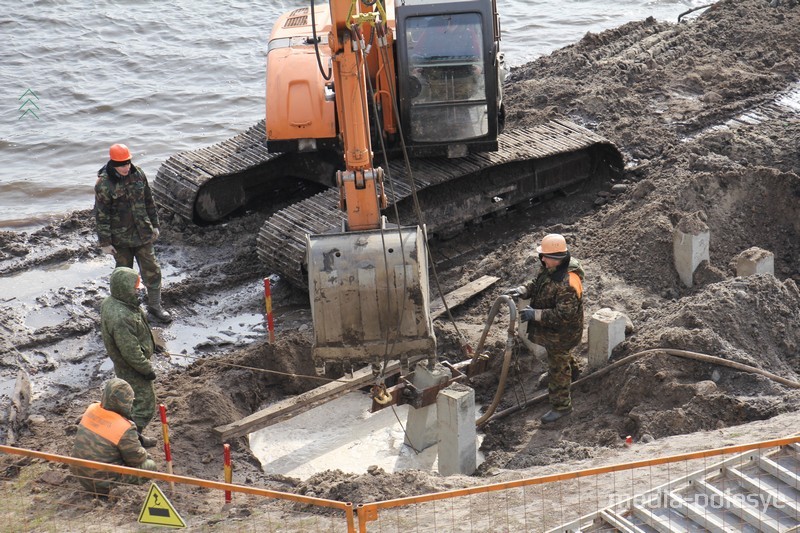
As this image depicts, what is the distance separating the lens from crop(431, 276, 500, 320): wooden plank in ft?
35.3

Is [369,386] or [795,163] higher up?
[795,163]

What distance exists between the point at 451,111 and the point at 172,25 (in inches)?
517

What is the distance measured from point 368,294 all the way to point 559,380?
7.09 feet

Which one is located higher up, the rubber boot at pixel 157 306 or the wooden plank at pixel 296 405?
the rubber boot at pixel 157 306

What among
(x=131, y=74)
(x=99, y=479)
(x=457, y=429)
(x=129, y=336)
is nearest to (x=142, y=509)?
(x=99, y=479)

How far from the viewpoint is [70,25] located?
22.8 m

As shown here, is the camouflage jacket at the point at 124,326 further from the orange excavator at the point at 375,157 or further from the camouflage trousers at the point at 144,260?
the camouflage trousers at the point at 144,260

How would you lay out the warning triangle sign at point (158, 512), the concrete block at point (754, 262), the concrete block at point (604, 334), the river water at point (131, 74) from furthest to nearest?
the river water at point (131, 74) < the concrete block at point (754, 262) < the concrete block at point (604, 334) < the warning triangle sign at point (158, 512)

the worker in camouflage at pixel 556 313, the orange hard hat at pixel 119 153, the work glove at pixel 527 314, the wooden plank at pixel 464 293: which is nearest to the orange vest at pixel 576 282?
the worker in camouflage at pixel 556 313

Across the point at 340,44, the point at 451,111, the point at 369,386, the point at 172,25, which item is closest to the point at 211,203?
the point at 451,111

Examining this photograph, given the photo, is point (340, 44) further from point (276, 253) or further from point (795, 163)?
point (795, 163)

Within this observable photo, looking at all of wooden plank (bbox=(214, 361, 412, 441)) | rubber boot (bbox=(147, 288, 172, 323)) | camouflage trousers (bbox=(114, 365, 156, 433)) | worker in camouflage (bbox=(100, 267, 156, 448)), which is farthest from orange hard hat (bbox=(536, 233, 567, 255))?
rubber boot (bbox=(147, 288, 172, 323))

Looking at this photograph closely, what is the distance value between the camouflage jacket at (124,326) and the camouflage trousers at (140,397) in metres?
0.04

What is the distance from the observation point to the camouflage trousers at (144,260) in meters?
10.8
